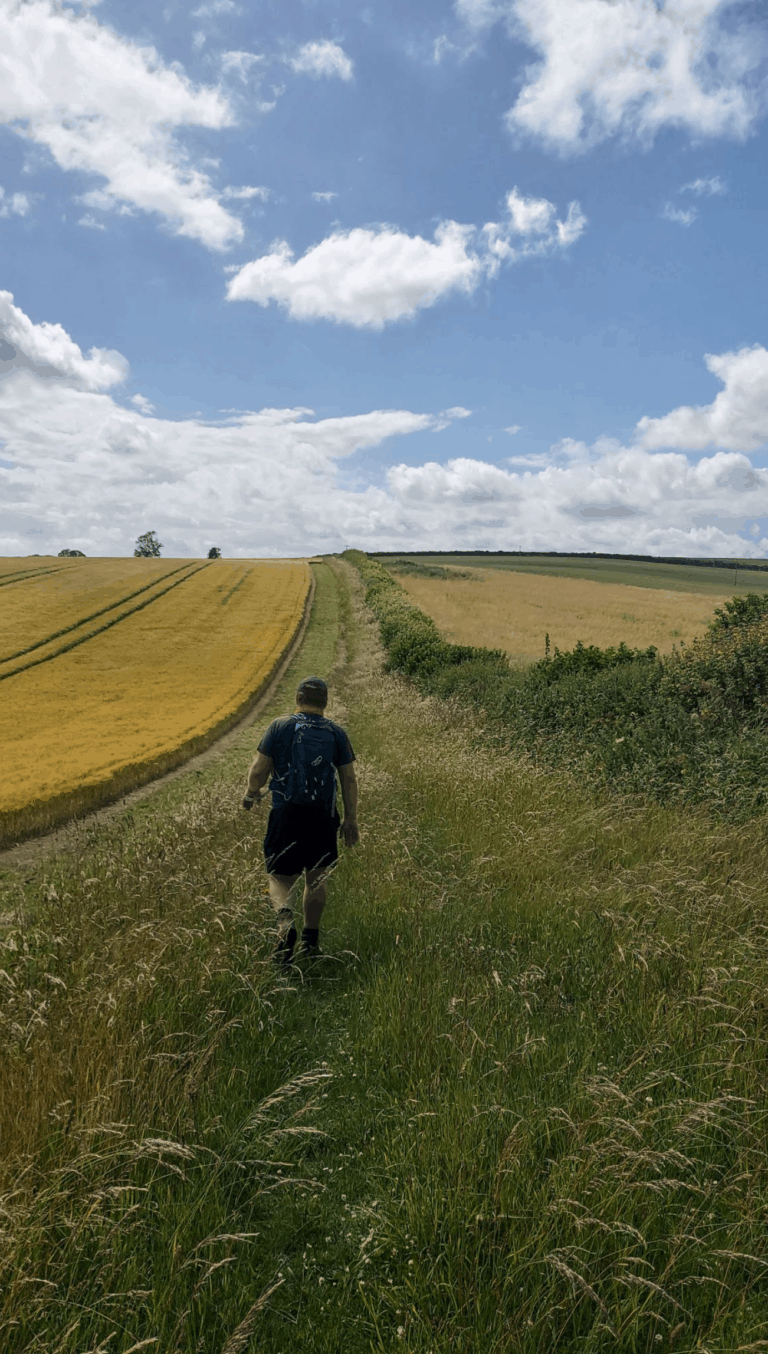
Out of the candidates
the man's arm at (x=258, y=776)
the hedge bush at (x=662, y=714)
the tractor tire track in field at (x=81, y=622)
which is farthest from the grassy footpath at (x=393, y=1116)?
the tractor tire track in field at (x=81, y=622)

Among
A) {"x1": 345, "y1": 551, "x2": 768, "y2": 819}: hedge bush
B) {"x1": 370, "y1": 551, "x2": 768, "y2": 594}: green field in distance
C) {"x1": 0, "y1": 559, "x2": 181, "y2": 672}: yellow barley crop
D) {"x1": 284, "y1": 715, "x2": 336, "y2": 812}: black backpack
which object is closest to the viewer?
{"x1": 284, "y1": 715, "x2": 336, "y2": 812}: black backpack

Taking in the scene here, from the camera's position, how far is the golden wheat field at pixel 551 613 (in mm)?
31875

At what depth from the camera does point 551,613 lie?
4391 cm

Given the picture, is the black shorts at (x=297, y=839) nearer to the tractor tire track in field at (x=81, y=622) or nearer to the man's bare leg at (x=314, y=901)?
the man's bare leg at (x=314, y=901)

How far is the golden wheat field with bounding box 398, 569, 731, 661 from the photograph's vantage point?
31875 millimetres

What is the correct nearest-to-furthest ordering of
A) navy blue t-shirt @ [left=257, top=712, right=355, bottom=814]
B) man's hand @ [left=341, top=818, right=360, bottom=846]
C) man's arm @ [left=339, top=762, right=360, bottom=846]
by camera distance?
navy blue t-shirt @ [left=257, top=712, right=355, bottom=814]
man's arm @ [left=339, top=762, right=360, bottom=846]
man's hand @ [left=341, top=818, right=360, bottom=846]

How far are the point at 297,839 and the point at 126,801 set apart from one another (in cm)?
919

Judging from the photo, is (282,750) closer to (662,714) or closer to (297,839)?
(297,839)

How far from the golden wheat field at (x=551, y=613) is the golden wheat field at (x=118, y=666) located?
9.89 meters

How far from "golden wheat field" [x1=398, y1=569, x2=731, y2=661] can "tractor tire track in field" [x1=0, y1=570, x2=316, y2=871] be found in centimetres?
1039

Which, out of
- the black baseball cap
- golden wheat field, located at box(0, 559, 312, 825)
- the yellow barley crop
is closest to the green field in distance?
the yellow barley crop

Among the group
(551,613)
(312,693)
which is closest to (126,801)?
(312,693)

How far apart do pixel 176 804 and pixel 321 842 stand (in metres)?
7.99

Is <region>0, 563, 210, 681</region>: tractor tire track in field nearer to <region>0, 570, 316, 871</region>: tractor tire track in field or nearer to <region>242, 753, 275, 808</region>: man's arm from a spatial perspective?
<region>0, 570, 316, 871</region>: tractor tire track in field
